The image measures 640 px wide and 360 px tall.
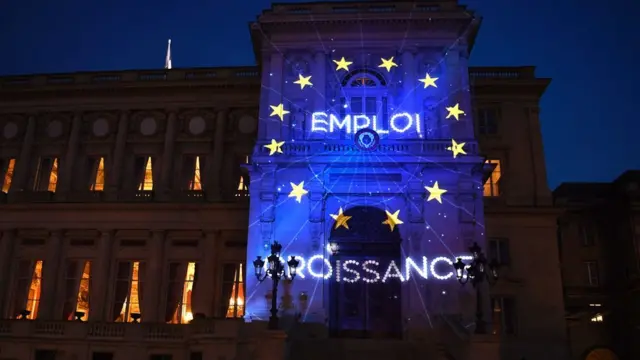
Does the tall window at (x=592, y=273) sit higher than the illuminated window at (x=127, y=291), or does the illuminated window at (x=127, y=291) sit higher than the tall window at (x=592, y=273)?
the tall window at (x=592, y=273)

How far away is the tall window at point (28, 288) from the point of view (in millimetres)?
31922

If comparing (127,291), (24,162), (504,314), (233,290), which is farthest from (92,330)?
(504,314)

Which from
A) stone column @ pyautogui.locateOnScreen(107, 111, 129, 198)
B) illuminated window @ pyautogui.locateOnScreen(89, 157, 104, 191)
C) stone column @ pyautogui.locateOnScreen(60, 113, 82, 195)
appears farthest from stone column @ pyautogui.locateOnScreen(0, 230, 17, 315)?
stone column @ pyautogui.locateOnScreen(107, 111, 129, 198)

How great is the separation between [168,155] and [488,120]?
18.7m

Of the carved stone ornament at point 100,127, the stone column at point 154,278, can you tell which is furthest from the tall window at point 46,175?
the stone column at point 154,278

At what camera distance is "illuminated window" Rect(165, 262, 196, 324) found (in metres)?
30.9

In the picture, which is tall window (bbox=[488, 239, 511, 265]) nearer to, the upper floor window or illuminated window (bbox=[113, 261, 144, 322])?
the upper floor window

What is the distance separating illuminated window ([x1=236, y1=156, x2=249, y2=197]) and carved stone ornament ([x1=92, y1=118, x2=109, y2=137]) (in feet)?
29.4

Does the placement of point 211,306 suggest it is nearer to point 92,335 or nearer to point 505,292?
point 92,335

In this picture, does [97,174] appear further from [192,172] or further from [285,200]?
[285,200]

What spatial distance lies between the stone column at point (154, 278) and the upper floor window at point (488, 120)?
1902 centimetres

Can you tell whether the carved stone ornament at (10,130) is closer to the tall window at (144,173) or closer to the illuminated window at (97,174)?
the illuminated window at (97,174)

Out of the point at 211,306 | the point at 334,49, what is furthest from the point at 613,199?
the point at 211,306

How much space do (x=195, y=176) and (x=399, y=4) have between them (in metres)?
15.0
